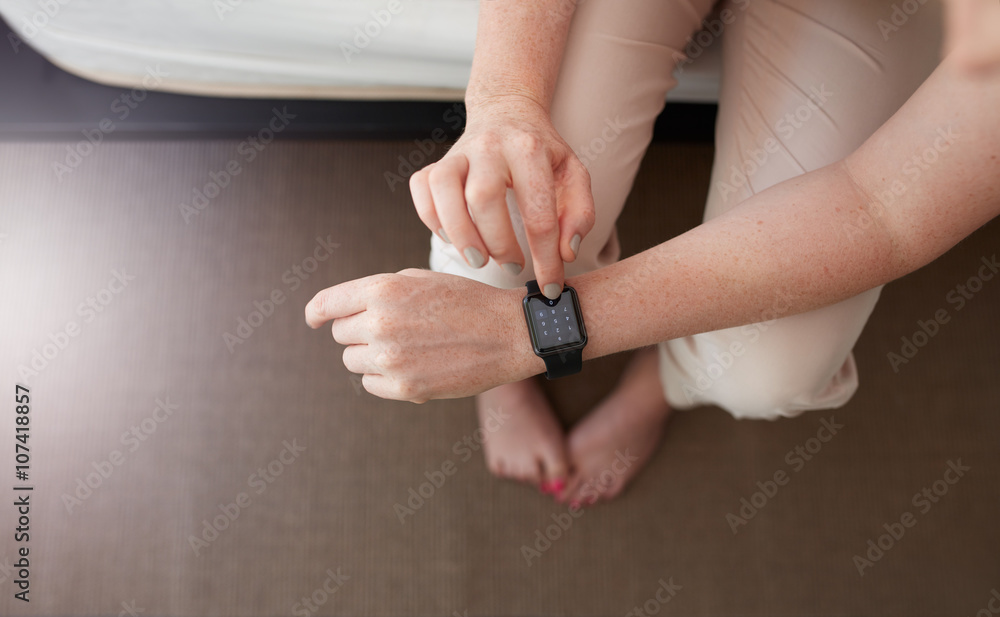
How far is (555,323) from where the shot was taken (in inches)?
26.7

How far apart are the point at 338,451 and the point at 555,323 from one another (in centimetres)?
68

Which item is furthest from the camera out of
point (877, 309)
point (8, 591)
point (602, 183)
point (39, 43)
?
point (877, 309)

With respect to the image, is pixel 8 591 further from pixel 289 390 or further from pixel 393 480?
pixel 393 480

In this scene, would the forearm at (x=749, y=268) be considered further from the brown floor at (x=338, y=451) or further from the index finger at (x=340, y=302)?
the brown floor at (x=338, y=451)

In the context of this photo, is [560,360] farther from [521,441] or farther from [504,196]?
[521,441]

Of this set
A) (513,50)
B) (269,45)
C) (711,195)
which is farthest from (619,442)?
(269,45)

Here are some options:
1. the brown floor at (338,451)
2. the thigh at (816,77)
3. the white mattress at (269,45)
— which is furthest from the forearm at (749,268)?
the brown floor at (338,451)

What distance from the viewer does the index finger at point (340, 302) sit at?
672mm

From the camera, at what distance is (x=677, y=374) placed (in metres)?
1.01

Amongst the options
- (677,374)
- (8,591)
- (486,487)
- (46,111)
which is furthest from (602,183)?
(8,591)

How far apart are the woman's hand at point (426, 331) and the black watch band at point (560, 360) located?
0.06 ft

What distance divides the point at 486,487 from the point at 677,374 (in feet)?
1.44

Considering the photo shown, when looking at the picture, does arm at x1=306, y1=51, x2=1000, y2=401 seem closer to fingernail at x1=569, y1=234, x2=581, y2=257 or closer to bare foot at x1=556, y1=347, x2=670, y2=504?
fingernail at x1=569, y1=234, x2=581, y2=257

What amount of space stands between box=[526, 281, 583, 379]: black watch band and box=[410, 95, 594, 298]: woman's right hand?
27 millimetres
